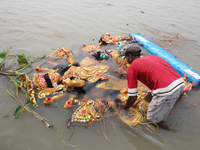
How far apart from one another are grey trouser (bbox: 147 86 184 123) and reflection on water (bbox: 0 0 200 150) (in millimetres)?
373

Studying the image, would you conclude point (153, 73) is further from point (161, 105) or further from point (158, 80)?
point (161, 105)

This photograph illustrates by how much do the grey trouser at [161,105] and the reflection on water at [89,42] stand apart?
0.37 meters

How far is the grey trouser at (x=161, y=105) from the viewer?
2.34m

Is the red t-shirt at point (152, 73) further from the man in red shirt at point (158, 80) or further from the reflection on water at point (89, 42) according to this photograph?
the reflection on water at point (89, 42)

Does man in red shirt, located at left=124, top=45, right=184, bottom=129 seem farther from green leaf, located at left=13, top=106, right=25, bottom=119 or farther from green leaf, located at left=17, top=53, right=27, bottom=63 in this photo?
green leaf, located at left=17, top=53, right=27, bottom=63

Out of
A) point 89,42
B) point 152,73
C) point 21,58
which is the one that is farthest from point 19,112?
point 89,42

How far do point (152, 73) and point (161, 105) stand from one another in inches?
25.1

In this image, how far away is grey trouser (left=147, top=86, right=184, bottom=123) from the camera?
2.34 metres

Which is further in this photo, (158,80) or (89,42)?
(89,42)

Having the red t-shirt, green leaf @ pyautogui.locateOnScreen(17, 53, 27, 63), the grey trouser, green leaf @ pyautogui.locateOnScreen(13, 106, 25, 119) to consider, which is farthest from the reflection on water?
the red t-shirt

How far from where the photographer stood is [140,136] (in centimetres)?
275

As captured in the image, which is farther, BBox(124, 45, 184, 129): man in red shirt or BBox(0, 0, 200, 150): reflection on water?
BBox(0, 0, 200, 150): reflection on water

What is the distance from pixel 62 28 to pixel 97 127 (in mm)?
6045

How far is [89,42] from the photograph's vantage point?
6.39 m
